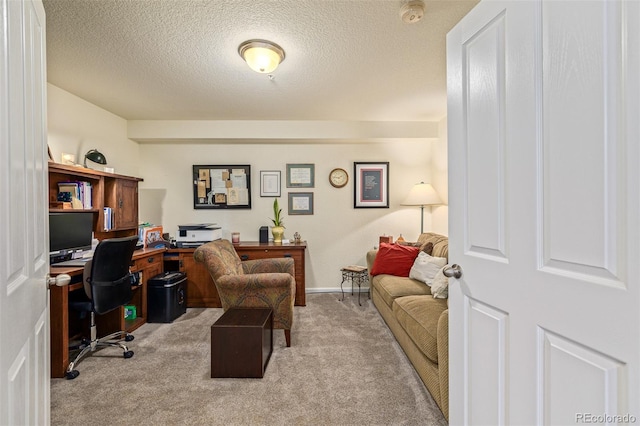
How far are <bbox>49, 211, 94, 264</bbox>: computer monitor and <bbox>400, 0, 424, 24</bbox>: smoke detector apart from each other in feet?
9.88

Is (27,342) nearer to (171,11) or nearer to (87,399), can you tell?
(87,399)

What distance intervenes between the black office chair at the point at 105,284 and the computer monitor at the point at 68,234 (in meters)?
0.43

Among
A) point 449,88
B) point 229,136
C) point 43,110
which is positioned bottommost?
point 43,110

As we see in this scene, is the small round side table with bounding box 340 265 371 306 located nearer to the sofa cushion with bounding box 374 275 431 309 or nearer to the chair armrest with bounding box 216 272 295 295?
the sofa cushion with bounding box 374 275 431 309

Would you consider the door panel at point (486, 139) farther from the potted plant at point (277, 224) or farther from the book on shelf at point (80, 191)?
the book on shelf at point (80, 191)

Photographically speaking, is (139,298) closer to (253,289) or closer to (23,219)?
(253,289)

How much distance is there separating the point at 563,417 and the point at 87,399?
2490 millimetres

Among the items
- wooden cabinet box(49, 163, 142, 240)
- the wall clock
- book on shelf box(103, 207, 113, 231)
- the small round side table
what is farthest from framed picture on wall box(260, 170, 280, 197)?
book on shelf box(103, 207, 113, 231)

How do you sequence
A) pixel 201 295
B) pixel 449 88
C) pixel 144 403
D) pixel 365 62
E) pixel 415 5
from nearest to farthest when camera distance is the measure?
1. pixel 449 88
2. pixel 415 5
3. pixel 144 403
4. pixel 365 62
5. pixel 201 295

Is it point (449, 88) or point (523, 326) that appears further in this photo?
point (449, 88)

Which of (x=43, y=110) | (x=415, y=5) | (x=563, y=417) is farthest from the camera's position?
(x=415, y=5)

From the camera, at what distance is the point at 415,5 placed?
167 cm

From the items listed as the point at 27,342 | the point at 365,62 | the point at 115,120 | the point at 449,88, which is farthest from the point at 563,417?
the point at 115,120

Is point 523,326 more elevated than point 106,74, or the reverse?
point 106,74
